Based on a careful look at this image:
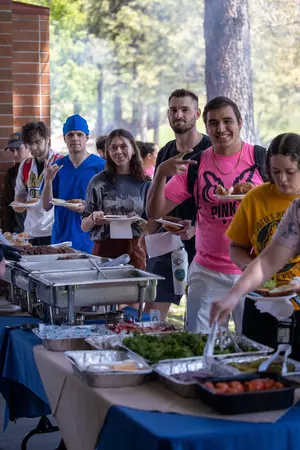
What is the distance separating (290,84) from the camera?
15.9 metres

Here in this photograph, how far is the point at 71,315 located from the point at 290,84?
14.0m

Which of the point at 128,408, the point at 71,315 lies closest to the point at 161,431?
the point at 128,408

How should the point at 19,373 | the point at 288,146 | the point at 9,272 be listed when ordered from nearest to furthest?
the point at 288,146 < the point at 19,373 < the point at 9,272

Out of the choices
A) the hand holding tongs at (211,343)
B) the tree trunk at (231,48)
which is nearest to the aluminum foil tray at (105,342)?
the hand holding tongs at (211,343)

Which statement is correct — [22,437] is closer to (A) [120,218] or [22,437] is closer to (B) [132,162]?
(A) [120,218]

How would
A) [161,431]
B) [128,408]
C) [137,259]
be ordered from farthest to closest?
[137,259]
[128,408]
[161,431]

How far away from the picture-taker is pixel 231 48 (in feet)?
28.7

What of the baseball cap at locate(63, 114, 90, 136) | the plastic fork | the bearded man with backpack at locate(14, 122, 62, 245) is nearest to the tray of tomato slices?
the plastic fork

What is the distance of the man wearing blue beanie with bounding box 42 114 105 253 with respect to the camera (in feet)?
14.1

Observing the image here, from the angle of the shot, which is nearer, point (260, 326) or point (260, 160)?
point (260, 326)

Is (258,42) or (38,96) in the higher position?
(258,42)

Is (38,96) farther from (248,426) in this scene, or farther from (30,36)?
(248,426)

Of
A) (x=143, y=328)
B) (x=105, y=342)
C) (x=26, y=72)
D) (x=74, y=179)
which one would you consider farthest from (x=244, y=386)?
(x=26, y=72)

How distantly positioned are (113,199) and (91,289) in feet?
3.77
